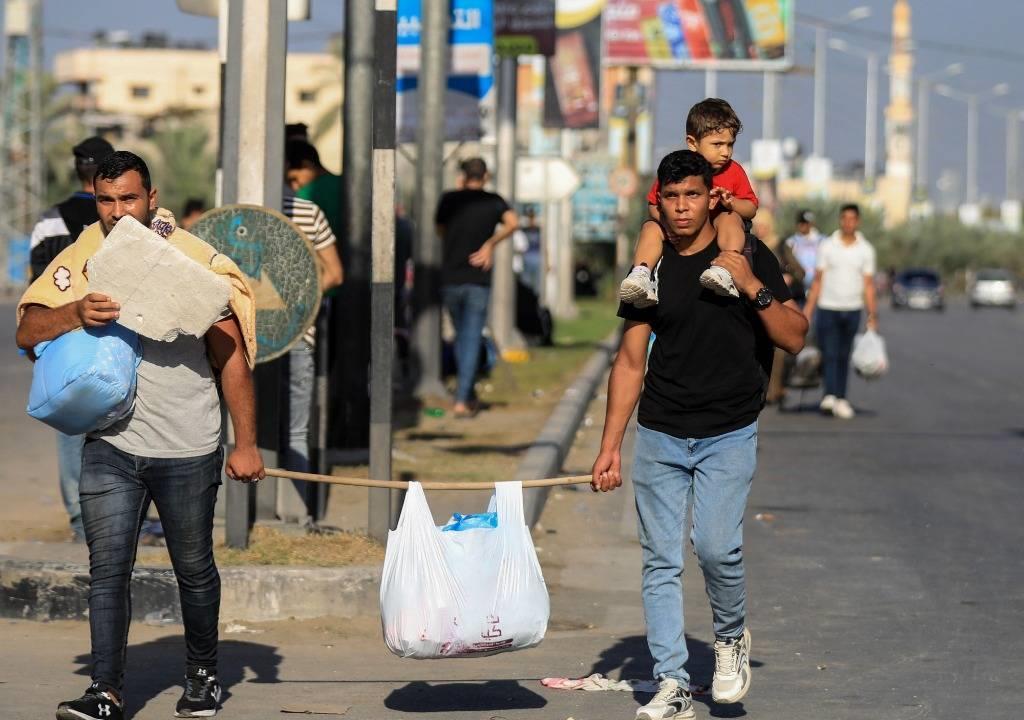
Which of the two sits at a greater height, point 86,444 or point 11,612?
point 86,444

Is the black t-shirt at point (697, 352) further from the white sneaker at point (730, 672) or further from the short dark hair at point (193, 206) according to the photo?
the short dark hair at point (193, 206)

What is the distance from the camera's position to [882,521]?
1049 cm

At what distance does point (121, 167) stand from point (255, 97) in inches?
108

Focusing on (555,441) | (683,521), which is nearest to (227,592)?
(683,521)

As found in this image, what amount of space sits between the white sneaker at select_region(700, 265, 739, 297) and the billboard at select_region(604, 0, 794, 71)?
42739 mm

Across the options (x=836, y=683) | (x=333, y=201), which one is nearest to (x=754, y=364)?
(x=836, y=683)

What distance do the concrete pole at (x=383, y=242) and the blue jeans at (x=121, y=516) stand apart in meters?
2.05

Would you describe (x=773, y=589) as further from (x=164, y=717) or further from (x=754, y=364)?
(x=164, y=717)

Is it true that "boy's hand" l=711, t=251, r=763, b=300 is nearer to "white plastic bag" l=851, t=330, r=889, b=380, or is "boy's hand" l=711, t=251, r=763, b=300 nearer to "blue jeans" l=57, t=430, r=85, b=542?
"blue jeans" l=57, t=430, r=85, b=542

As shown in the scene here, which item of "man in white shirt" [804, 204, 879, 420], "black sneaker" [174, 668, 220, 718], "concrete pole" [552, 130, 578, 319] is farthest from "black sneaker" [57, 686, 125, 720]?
"concrete pole" [552, 130, 578, 319]

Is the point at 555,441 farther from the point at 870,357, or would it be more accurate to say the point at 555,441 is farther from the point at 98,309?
the point at 98,309

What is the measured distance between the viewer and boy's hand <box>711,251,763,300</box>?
545cm

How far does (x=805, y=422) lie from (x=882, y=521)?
237 inches

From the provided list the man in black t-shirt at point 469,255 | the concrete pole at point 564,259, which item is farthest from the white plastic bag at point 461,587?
the concrete pole at point 564,259
